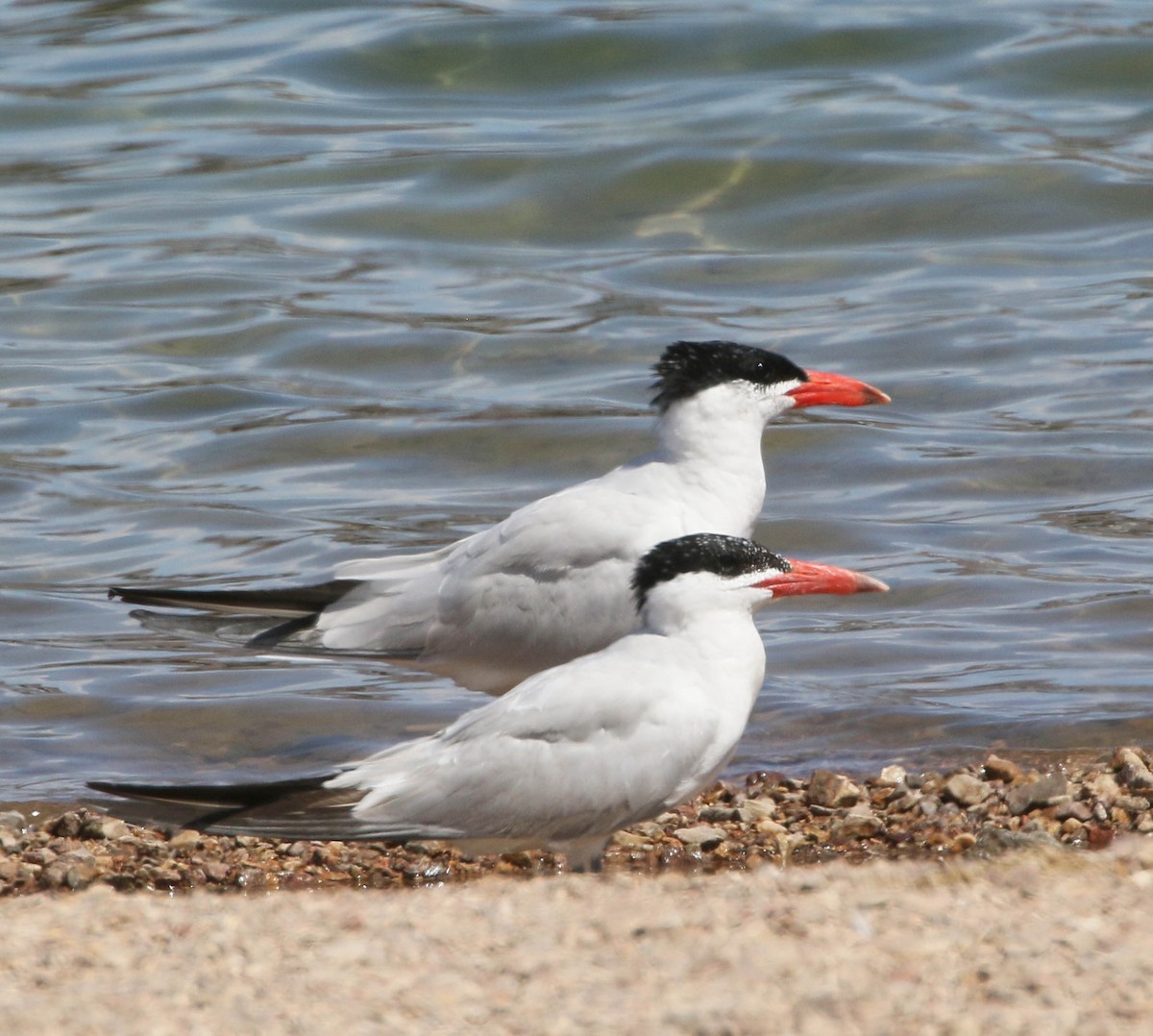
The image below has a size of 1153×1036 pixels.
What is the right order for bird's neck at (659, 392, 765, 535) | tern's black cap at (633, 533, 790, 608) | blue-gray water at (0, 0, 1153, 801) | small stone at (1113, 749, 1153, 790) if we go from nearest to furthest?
tern's black cap at (633, 533, 790, 608)
small stone at (1113, 749, 1153, 790)
bird's neck at (659, 392, 765, 535)
blue-gray water at (0, 0, 1153, 801)

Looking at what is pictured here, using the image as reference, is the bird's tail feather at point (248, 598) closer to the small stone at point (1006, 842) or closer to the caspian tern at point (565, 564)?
the caspian tern at point (565, 564)

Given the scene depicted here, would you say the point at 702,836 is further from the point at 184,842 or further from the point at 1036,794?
the point at 184,842

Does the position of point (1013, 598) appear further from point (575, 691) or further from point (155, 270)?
point (155, 270)

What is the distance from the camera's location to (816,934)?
142 inches

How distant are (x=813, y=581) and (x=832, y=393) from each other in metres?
1.25

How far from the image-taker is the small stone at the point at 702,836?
18.7 ft

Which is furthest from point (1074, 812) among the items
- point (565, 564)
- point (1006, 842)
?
point (565, 564)

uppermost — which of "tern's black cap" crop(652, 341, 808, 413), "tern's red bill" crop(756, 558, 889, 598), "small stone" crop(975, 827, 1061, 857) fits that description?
"tern's black cap" crop(652, 341, 808, 413)

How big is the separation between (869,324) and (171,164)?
5755 mm

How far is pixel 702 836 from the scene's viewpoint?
18.7ft

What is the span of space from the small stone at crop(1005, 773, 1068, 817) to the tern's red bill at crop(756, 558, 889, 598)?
757 mm

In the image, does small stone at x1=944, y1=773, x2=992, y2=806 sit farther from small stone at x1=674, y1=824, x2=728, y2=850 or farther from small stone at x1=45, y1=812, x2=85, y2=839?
small stone at x1=45, y1=812, x2=85, y2=839

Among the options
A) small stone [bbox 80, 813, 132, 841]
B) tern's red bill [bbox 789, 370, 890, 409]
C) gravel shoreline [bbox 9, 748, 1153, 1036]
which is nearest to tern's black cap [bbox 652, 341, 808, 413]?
tern's red bill [bbox 789, 370, 890, 409]

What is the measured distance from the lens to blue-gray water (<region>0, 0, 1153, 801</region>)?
7.34m
